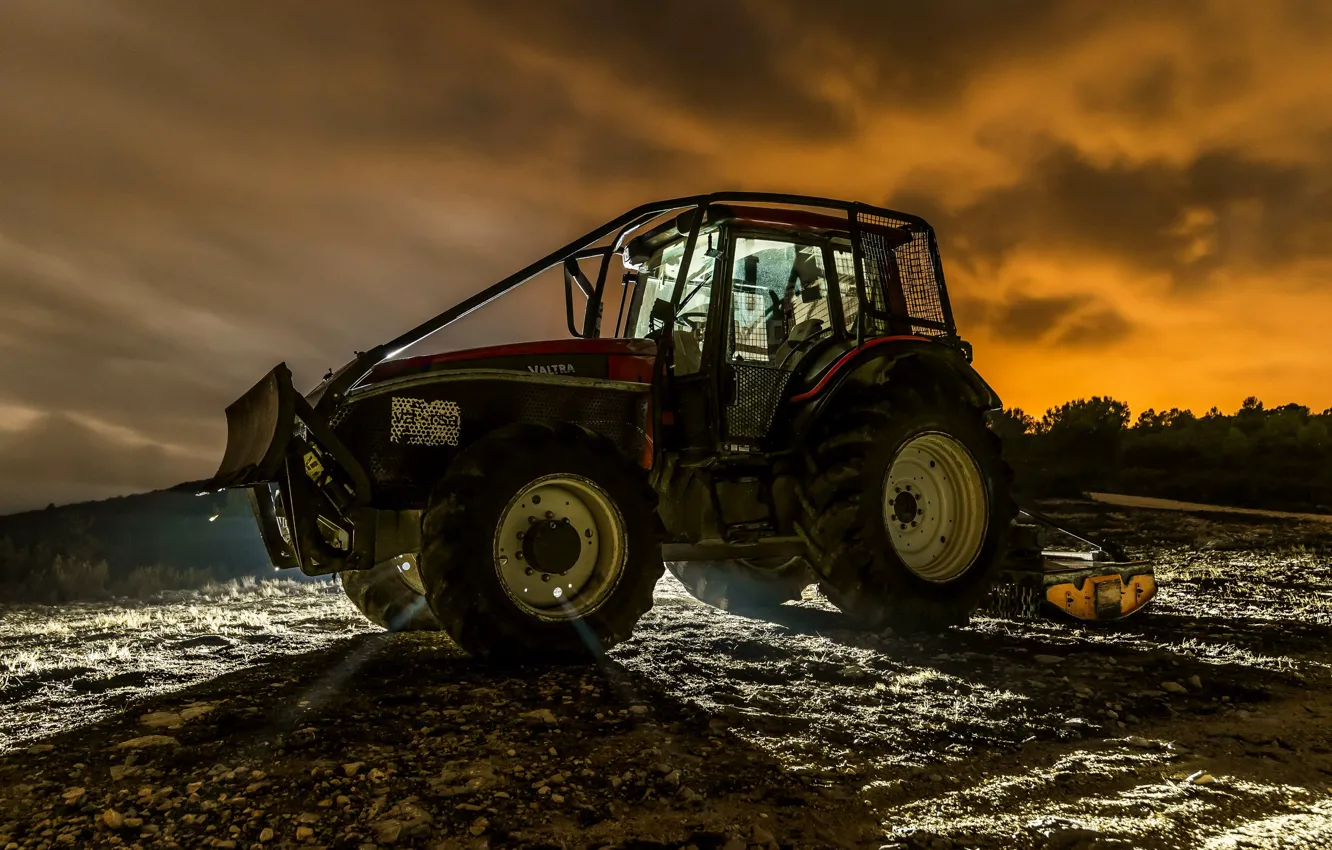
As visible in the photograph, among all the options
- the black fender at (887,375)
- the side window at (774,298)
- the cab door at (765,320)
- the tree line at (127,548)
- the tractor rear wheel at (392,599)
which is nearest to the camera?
the black fender at (887,375)

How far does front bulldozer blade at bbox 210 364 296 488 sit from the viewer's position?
13.3 ft

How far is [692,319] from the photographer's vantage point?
5363 mm

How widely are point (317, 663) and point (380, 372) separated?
158 centimetres

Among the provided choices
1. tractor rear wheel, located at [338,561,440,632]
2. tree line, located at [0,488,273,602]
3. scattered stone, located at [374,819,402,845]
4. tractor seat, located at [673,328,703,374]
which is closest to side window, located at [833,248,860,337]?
tractor seat, located at [673,328,703,374]

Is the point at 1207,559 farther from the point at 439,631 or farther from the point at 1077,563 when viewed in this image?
the point at 439,631

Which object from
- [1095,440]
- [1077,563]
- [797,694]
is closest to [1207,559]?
[1077,563]

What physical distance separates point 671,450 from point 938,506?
192cm

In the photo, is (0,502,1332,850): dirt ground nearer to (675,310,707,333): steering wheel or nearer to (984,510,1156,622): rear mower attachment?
(984,510,1156,622): rear mower attachment

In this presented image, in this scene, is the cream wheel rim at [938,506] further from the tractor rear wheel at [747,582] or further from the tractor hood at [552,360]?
the tractor hood at [552,360]

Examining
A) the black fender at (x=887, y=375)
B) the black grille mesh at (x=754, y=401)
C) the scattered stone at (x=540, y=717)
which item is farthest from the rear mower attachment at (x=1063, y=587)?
the scattered stone at (x=540, y=717)

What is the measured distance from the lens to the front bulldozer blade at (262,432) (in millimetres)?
4062

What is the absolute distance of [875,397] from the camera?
5105 millimetres

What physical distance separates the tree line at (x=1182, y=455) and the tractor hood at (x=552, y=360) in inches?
774

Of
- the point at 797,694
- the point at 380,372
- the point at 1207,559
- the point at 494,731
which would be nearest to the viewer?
the point at 494,731
